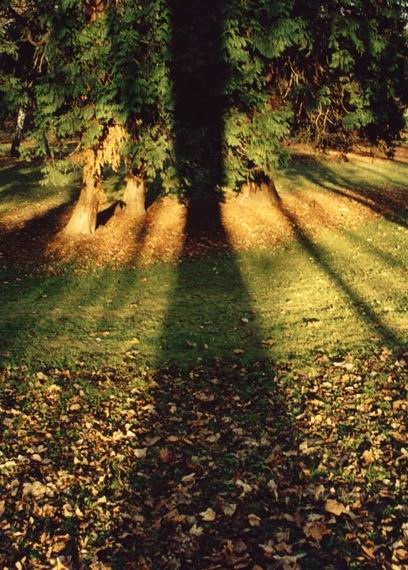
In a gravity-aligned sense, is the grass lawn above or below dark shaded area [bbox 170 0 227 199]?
below

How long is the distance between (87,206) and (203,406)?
10406 millimetres

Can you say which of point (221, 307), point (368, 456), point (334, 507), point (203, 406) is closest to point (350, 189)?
point (221, 307)

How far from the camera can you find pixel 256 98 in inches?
583

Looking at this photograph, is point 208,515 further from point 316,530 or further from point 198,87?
point 198,87

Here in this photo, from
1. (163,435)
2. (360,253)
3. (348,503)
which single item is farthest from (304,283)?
(348,503)

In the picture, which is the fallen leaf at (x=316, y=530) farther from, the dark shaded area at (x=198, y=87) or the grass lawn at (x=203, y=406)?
the dark shaded area at (x=198, y=87)

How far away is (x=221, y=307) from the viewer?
11.3m

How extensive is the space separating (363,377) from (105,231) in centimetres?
1104

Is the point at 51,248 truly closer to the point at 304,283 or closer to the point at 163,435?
the point at 304,283

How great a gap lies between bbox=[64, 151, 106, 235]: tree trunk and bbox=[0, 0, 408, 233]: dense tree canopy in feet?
0.14

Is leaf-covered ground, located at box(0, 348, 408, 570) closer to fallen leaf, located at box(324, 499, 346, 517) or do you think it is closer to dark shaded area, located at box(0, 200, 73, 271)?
fallen leaf, located at box(324, 499, 346, 517)

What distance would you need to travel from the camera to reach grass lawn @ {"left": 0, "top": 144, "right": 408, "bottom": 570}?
518cm

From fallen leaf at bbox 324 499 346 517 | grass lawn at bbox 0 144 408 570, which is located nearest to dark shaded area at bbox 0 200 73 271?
grass lawn at bbox 0 144 408 570

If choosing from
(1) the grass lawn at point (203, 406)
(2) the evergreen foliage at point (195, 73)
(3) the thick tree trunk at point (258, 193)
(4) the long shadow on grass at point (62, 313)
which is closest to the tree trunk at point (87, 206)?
(2) the evergreen foliage at point (195, 73)
